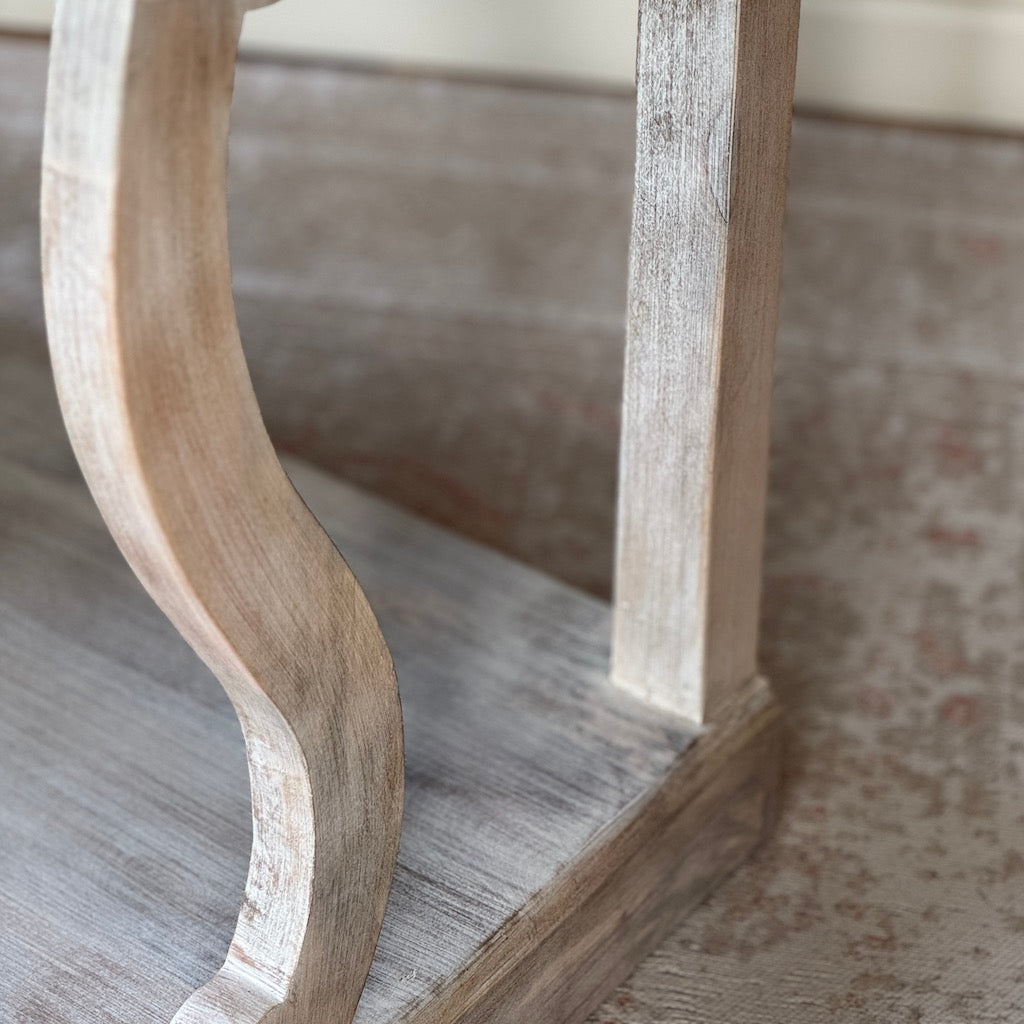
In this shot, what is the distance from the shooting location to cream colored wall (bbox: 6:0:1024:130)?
107 inches

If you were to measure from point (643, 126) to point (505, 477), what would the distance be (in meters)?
0.93

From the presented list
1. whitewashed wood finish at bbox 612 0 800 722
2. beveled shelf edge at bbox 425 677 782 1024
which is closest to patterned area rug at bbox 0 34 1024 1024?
beveled shelf edge at bbox 425 677 782 1024

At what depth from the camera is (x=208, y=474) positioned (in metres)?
0.70

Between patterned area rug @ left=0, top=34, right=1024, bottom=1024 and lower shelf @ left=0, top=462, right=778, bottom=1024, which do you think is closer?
lower shelf @ left=0, top=462, right=778, bottom=1024

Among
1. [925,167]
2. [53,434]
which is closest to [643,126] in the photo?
[53,434]

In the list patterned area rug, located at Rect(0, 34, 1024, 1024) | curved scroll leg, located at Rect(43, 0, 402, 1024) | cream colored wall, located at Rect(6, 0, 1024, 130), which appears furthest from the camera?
cream colored wall, located at Rect(6, 0, 1024, 130)

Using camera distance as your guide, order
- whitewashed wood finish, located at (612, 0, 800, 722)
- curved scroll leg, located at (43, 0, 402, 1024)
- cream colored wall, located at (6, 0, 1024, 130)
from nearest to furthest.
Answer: curved scroll leg, located at (43, 0, 402, 1024) → whitewashed wood finish, located at (612, 0, 800, 722) → cream colored wall, located at (6, 0, 1024, 130)

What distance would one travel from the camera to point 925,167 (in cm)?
260

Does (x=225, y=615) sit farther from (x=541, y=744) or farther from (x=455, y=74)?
(x=455, y=74)

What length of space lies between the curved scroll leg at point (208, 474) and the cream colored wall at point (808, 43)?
7.12 feet

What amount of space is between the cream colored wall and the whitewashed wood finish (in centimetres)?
185

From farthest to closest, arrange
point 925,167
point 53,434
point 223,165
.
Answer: point 925,167 < point 53,434 < point 223,165

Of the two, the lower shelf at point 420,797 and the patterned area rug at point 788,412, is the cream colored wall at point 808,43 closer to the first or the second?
the patterned area rug at point 788,412

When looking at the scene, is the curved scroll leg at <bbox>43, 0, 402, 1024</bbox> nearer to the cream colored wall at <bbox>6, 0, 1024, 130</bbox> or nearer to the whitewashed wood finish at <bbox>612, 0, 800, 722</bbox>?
the whitewashed wood finish at <bbox>612, 0, 800, 722</bbox>
